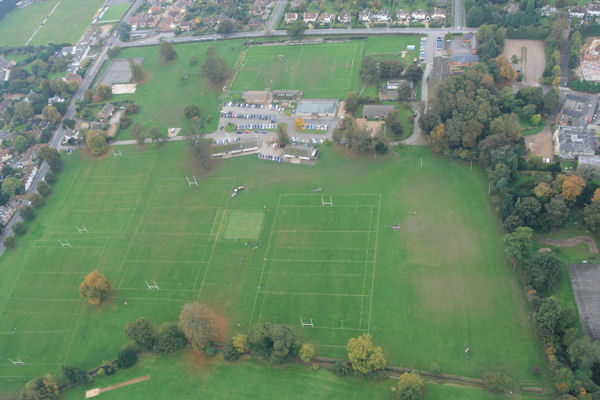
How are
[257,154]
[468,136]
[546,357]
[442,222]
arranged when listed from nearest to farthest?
[546,357] → [442,222] → [468,136] → [257,154]

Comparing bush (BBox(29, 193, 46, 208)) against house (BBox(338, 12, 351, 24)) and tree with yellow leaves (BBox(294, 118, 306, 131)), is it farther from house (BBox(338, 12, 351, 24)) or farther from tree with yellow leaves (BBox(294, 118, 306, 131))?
house (BBox(338, 12, 351, 24))

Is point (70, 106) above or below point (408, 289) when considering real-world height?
above

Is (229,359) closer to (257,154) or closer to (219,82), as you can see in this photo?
(257,154)

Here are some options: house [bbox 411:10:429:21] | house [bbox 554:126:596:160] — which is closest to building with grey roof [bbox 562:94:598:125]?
house [bbox 554:126:596:160]

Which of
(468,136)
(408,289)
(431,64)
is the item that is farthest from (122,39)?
(408,289)

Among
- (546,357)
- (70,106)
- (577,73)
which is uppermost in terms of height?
(70,106)

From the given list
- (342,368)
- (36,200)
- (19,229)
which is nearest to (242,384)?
(342,368)

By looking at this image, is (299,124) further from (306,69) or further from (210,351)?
(210,351)

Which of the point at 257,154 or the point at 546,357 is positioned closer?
the point at 546,357
